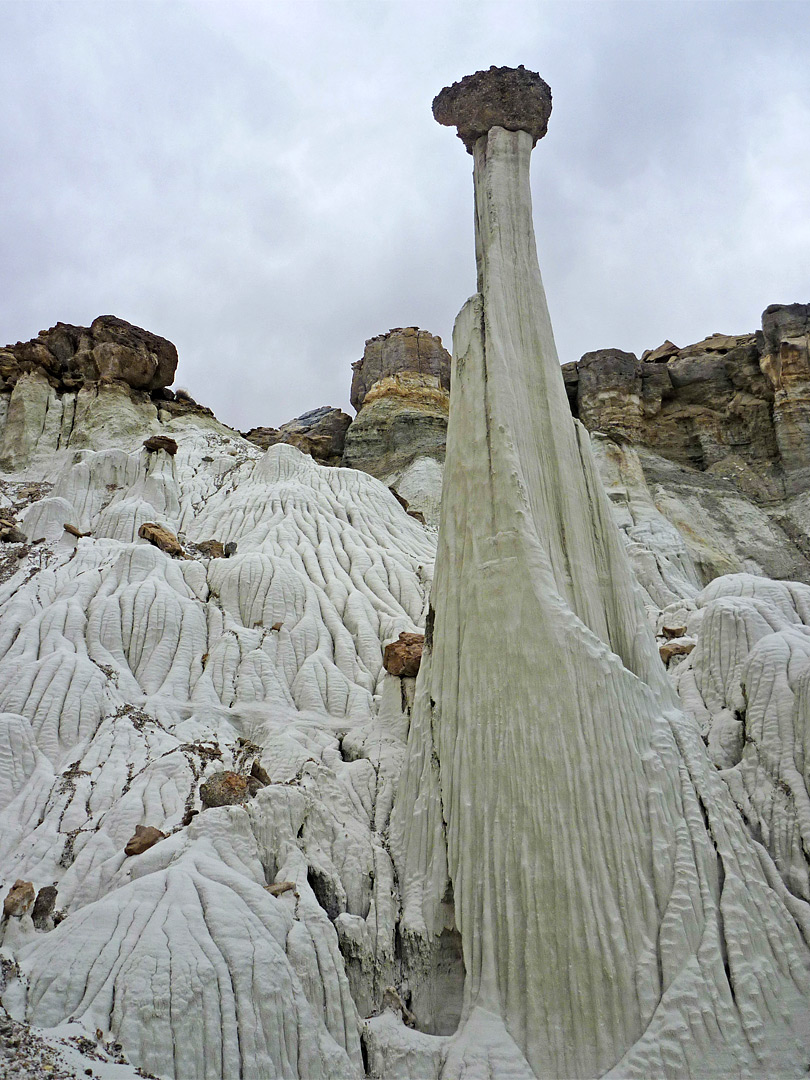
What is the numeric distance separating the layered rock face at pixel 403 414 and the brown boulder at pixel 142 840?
25601mm

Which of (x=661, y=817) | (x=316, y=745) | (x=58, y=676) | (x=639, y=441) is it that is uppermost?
(x=639, y=441)

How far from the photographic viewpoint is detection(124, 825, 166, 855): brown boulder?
9.30 meters

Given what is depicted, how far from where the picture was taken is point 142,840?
369 inches

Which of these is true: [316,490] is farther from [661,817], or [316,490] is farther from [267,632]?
[661,817]

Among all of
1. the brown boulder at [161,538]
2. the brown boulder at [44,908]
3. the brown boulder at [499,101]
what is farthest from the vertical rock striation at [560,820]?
the brown boulder at [161,538]

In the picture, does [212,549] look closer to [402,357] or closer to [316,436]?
[316,436]

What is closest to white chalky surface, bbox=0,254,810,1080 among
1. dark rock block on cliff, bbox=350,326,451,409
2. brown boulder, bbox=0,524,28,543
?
brown boulder, bbox=0,524,28,543

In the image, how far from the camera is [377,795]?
36.3ft

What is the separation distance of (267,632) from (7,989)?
9.18 meters

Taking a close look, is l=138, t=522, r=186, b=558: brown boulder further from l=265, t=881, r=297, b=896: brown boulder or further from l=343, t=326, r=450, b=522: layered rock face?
l=343, t=326, r=450, b=522: layered rock face

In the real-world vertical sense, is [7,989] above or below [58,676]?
below

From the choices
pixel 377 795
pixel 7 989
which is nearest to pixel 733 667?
pixel 377 795

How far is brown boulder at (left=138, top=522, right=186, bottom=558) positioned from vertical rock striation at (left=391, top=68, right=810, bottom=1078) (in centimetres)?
937

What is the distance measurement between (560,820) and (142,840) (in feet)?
15.4
